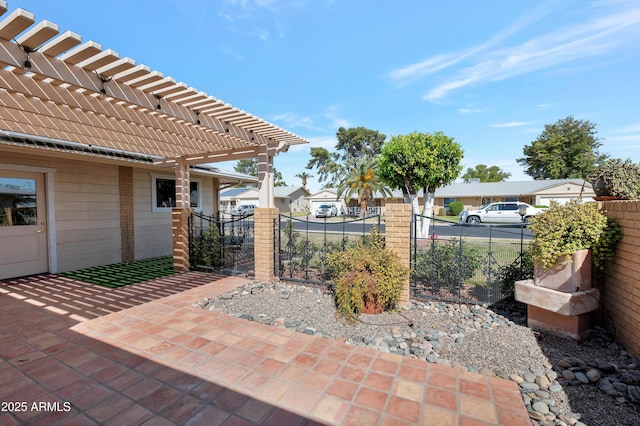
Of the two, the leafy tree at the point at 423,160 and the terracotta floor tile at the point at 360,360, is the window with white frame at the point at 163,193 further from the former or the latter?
the leafy tree at the point at 423,160

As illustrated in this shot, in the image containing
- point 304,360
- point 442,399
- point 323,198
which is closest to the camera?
point 442,399

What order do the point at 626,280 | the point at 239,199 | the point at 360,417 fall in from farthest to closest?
the point at 239,199
the point at 626,280
the point at 360,417

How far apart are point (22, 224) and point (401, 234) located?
329 inches

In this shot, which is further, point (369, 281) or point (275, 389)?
point (369, 281)

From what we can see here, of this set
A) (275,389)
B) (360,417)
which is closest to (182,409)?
(275,389)

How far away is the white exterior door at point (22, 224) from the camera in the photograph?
20.0 ft

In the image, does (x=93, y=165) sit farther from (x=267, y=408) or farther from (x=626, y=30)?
(x=626, y=30)

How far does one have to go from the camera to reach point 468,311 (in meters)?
4.12

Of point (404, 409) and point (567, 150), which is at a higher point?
point (567, 150)

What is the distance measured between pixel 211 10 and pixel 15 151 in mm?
5271

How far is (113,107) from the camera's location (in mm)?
3910

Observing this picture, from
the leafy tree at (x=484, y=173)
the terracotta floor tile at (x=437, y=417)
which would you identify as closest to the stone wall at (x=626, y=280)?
the terracotta floor tile at (x=437, y=417)

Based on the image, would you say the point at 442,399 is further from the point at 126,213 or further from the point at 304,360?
the point at 126,213

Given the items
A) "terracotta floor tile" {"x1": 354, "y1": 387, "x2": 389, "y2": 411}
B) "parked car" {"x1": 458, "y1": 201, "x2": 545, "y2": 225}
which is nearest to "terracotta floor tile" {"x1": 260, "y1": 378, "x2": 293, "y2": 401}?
"terracotta floor tile" {"x1": 354, "y1": 387, "x2": 389, "y2": 411}
